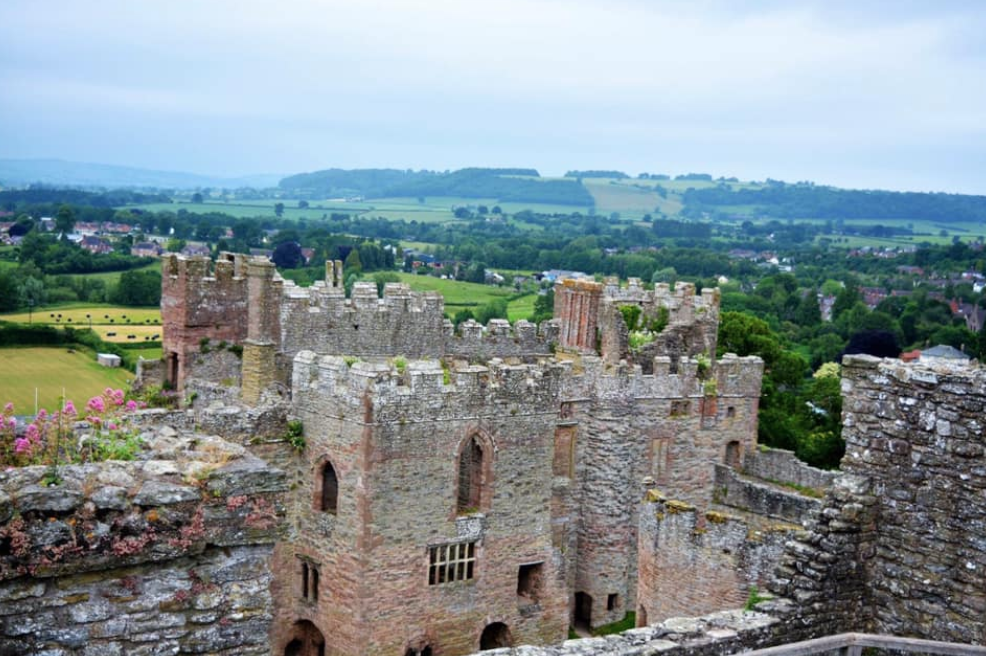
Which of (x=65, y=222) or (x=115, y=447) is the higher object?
(x=115, y=447)

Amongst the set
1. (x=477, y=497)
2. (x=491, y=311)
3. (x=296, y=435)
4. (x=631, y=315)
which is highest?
(x=631, y=315)

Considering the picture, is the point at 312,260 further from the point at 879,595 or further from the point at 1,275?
the point at 879,595

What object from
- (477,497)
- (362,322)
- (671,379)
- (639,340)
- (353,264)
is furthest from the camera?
(353,264)

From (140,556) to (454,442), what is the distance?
48.1 ft

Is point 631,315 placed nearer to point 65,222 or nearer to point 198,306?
point 198,306

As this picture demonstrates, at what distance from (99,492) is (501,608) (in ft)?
56.1

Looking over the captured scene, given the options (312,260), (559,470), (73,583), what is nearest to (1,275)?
(312,260)

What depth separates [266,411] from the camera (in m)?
23.0

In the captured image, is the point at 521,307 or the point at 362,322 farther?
the point at 521,307

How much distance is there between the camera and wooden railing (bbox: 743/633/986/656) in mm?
9680

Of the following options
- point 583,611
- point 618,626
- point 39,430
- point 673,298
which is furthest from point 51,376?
point 39,430

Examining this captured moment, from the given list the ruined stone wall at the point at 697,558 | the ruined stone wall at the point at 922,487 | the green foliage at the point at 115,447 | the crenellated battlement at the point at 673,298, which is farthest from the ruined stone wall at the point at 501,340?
the green foliage at the point at 115,447

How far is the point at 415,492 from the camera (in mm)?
22609

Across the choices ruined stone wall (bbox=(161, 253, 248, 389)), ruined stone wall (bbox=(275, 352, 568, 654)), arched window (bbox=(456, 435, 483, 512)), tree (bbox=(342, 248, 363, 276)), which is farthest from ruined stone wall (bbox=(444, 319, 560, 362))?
tree (bbox=(342, 248, 363, 276))
